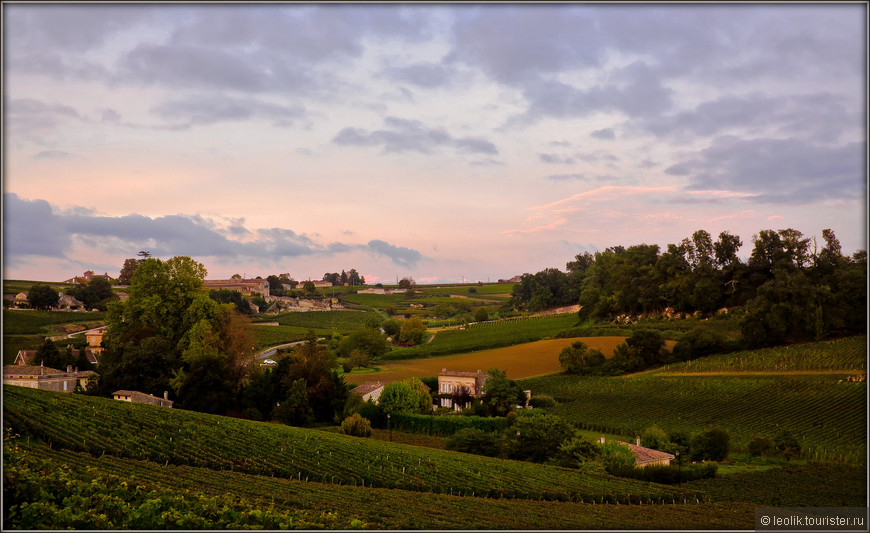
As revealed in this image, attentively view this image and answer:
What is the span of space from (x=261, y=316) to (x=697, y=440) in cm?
7369

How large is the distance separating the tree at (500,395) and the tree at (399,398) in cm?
507

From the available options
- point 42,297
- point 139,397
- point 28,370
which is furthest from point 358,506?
point 42,297

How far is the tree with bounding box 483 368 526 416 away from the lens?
4559cm

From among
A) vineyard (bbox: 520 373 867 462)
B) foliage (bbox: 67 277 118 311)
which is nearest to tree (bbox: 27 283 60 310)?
foliage (bbox: 67 277 118 311)

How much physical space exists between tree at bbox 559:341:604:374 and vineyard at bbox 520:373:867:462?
4820 millimetres

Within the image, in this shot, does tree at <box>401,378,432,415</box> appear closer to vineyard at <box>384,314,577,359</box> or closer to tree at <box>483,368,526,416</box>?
tree at <box>483,368,526,416</box>

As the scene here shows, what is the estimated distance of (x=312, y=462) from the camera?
2520 cm

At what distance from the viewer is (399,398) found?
44.9 metres

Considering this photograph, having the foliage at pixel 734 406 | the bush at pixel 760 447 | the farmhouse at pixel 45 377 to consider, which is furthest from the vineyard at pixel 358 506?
the farmhouse at pixel 45 377

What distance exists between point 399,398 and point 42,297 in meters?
49.1

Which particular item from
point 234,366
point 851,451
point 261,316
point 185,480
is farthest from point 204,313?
point 261,316

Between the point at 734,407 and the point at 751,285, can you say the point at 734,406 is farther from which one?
the point at 751,285

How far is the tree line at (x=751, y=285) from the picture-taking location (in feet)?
189

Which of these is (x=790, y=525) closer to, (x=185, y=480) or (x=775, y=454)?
(x=185, y=480)
